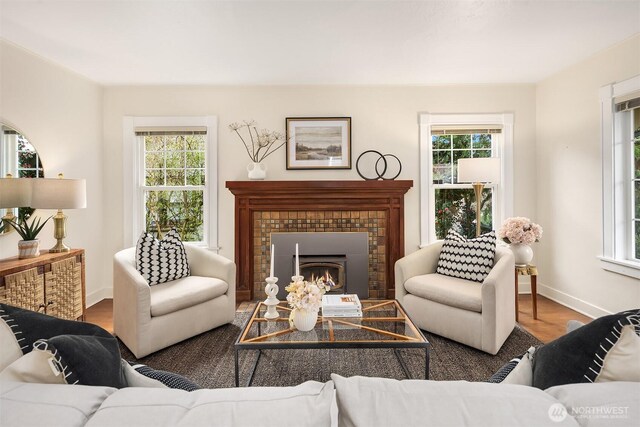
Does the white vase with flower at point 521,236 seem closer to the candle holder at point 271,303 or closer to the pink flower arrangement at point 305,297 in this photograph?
the pink flower arrangement at point 305,297

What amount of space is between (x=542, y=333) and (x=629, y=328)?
256 cm

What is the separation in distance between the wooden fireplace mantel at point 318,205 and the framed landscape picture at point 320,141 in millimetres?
371

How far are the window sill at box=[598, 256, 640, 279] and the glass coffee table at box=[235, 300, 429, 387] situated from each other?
7.04ft

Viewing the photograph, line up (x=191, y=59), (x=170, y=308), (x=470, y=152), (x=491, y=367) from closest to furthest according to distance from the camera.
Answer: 1. (x=491, y=367)
2. (x=170, y=308)
3. (x=191, y=59)
4. (x=470, y=152)

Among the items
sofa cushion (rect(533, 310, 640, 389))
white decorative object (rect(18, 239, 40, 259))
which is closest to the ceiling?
white decorative object (rect(18, 239, 40, 259))

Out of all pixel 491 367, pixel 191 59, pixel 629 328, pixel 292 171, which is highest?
pixel 191 59

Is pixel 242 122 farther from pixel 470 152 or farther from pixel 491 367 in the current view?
pixel 491 367

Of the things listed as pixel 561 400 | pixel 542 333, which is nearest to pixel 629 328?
pixel 561 400

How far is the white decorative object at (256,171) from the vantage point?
394 centimetres

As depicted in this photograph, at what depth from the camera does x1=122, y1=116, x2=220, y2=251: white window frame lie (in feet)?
13.5

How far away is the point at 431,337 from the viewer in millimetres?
2914

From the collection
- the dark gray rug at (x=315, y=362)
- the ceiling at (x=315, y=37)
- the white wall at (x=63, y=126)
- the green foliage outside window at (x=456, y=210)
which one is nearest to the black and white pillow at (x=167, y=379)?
the dark gray rug at (x=315, y=362)

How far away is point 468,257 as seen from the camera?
309 cm

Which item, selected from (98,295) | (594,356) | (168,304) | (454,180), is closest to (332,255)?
(454,180)
